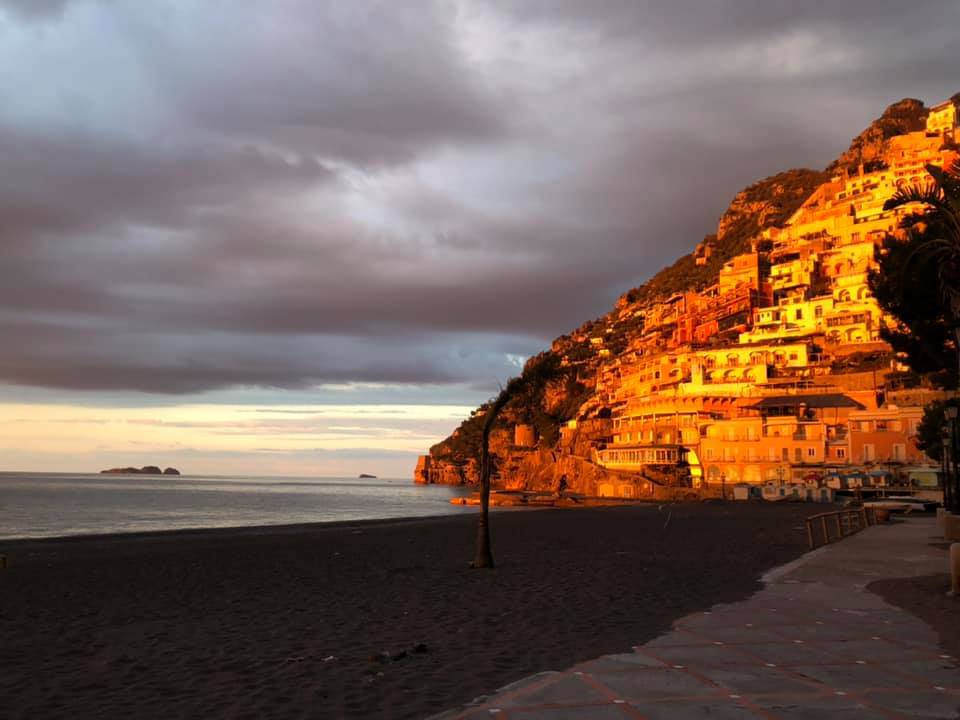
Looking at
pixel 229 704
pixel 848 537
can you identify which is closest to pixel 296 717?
pixel 229 704

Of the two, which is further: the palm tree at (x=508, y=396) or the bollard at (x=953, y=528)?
the palm tree at (x=508, y=396)

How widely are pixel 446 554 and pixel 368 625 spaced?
13869mm

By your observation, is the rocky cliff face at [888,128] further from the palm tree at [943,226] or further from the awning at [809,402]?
the palm tree at [943,226]

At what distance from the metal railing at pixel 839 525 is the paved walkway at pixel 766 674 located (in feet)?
44.3

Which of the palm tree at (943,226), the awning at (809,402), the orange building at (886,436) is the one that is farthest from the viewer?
the awning at (809,402)

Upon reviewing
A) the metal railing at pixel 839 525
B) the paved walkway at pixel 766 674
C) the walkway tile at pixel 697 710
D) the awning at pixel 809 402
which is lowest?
the metal railing at pixel 839 525

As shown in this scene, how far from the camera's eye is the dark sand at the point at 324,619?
830 cm

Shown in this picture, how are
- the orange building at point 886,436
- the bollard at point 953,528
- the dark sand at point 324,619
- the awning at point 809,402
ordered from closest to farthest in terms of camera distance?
1. the dark sand at point 324,619
2. the bollard at point 953,528
3. the orange building at point 886,436
4. the awning at point 809,402

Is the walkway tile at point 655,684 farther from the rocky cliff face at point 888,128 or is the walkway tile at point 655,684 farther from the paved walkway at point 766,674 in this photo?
the rocky cliff face at point 888,128

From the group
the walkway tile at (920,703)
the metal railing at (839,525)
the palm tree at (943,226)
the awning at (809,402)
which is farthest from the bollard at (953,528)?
the awning at (809,402)

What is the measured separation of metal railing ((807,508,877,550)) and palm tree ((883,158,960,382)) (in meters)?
8.40

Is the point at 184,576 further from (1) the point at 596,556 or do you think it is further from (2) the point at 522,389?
(1) the point at 596,556

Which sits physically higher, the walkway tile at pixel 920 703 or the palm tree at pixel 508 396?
the palm tree at pixel 508 396

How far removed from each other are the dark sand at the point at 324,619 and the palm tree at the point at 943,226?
860cm
